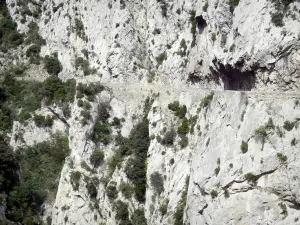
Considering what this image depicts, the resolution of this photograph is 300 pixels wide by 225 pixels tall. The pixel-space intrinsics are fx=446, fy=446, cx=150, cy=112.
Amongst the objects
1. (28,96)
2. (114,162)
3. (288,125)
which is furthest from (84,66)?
(288,125)

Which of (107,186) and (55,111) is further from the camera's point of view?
(55,111)

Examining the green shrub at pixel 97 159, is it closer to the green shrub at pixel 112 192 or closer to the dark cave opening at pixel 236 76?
the green shrub at pixel 112 192

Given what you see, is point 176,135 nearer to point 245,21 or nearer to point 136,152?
point 136,152

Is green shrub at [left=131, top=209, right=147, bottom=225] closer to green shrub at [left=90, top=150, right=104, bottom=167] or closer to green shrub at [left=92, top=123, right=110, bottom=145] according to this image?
green shrub at [left=90, top=150, right=104, bottom=167]

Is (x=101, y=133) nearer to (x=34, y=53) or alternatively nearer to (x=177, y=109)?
(x=177, y=109)

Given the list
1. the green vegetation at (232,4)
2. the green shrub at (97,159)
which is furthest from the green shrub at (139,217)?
the green vegetation at (232,4)

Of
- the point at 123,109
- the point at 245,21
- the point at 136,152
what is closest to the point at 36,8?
the point at 123,109
